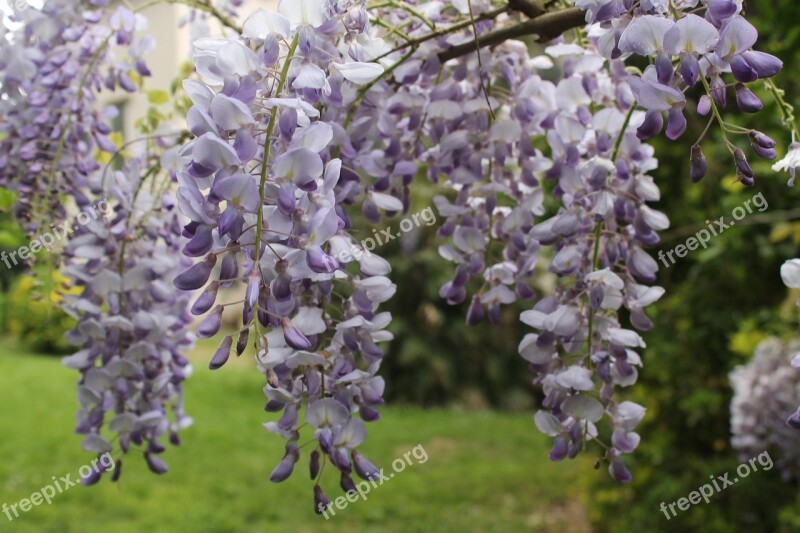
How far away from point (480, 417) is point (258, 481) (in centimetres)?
312

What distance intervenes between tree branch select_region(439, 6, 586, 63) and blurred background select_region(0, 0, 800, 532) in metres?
0.27

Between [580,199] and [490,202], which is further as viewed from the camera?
[490,202]

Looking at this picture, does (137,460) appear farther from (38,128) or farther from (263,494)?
(38,128)

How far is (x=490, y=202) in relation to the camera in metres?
1.12

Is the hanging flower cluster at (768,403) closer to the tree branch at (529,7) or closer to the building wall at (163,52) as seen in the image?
the tree branch at (529,7)

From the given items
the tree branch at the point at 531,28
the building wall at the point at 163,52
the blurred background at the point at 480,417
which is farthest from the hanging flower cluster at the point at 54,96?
the building wall at the point at 163,52

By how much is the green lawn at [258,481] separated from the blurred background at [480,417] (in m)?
0.02

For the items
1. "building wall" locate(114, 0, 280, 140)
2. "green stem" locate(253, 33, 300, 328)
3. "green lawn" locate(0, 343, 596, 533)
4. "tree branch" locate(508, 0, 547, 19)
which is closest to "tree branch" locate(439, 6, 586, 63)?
"tree branch" locate(508, 0, 547, 19)

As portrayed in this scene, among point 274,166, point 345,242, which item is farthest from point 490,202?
point 274,166

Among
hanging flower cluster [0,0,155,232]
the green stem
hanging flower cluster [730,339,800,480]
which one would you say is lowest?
hanging flower cluster [730,339,800,480]

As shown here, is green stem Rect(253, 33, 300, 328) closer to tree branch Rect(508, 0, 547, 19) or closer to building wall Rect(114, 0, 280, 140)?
tree branch Rect(508, 0, 547, 19)

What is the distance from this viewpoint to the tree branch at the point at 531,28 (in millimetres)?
963

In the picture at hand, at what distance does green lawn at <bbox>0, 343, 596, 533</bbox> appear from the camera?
4207 millimetres

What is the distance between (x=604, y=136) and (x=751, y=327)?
1784 millimetres
